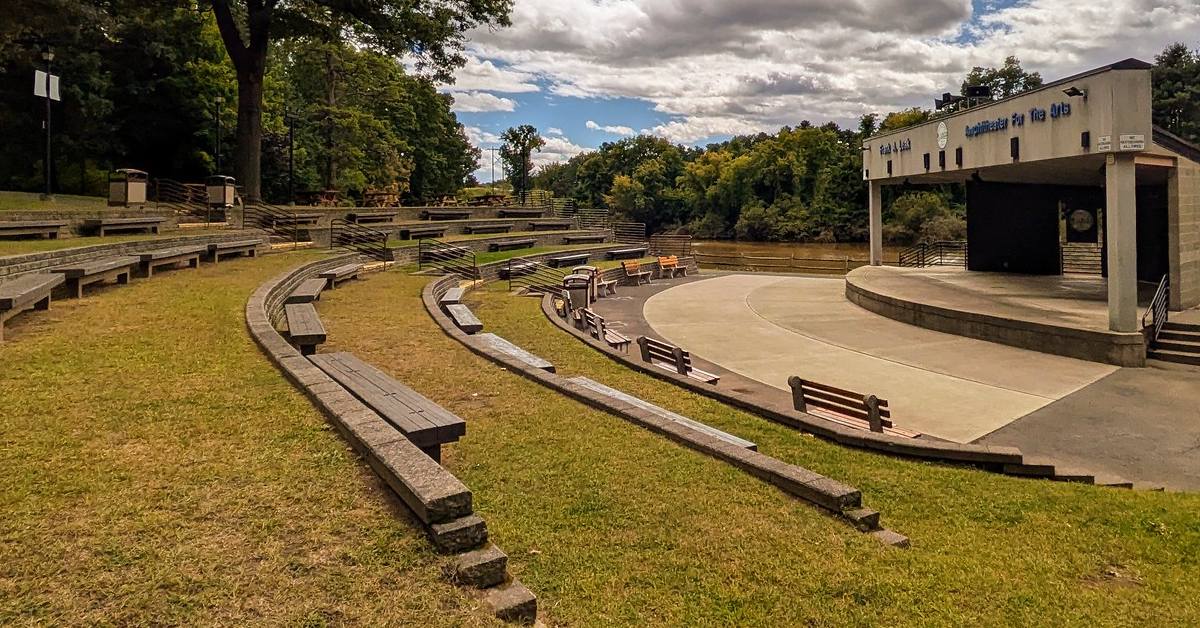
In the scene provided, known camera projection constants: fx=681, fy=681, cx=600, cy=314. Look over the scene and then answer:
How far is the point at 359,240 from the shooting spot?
961 inches

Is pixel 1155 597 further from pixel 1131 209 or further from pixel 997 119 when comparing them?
pixel 997 119

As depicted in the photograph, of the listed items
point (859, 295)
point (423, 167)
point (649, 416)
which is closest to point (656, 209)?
point (423, 167)

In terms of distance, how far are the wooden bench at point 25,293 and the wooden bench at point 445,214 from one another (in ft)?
81.3

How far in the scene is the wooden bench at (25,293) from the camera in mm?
7332

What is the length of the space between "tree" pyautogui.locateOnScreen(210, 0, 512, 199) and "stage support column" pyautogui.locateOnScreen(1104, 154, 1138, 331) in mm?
21961

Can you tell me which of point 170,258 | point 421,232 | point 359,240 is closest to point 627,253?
point 421,232

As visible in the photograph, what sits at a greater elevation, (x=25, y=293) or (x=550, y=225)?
(x=550, y=225)

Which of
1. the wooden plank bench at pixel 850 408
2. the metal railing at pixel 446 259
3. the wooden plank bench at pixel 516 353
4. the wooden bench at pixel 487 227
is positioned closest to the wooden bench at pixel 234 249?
the metal railing at pixel 446 259

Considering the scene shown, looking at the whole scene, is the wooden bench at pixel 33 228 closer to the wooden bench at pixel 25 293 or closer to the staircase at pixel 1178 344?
the wooden bench at pixel 25 293

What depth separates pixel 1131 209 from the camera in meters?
12.9

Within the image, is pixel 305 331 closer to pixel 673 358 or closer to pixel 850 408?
pixel 673 358

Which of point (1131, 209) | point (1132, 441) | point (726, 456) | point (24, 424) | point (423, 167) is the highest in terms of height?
point (423, 167)

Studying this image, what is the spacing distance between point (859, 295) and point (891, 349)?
23.0 feet

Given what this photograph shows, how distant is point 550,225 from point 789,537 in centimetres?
3656
